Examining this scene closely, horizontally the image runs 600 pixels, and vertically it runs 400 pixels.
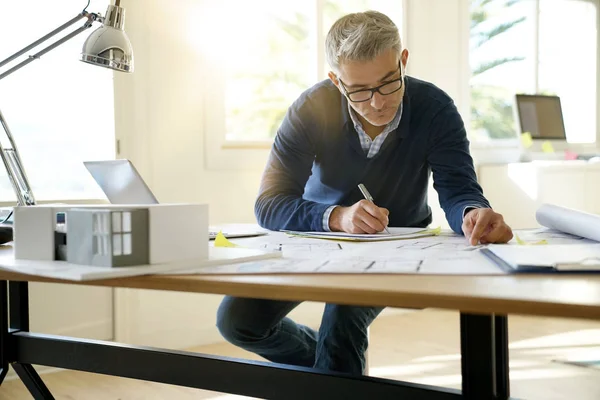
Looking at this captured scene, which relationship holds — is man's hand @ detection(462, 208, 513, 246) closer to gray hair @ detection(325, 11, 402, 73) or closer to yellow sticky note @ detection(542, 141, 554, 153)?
gray hair @ detection(325, 11, 402, 73)

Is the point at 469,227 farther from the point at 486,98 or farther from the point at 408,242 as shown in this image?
the point at 486,98

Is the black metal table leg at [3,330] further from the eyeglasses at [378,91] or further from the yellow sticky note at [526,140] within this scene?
the yellow sticky note at [526,140]

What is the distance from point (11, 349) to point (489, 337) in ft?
2.89

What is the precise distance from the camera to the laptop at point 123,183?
1232 mm

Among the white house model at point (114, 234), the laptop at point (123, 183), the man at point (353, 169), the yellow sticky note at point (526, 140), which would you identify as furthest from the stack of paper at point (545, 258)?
the yellow sticky note at point (526, 140)

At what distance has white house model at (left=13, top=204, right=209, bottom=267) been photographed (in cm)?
84

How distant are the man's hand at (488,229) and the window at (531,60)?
2988 millimetres

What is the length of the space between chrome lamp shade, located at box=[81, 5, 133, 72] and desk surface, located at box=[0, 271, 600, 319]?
1.94ft

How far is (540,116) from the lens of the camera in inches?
161

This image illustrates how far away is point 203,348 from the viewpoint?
2928 mm

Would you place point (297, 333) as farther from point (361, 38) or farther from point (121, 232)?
point (121, 232)

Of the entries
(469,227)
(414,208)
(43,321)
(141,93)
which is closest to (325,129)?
(414,208)

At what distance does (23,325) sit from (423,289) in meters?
0.88

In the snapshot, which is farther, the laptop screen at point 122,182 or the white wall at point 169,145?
the white wall at point 169,145
